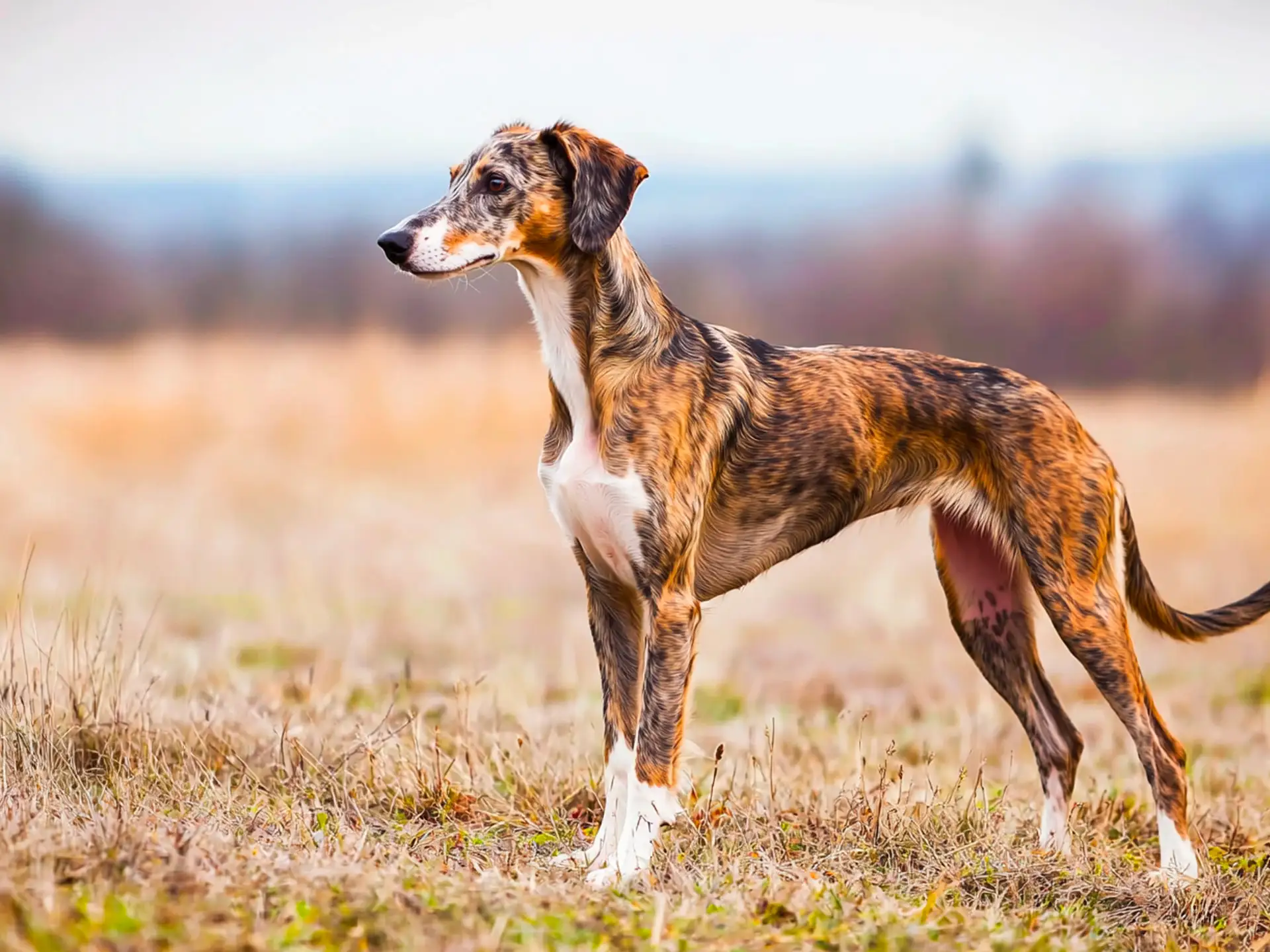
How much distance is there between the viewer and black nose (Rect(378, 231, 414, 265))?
421cm

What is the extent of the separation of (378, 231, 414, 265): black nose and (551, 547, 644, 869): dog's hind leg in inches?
49.4

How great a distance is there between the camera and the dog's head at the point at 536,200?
4.35 meters

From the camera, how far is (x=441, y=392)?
15.8 m

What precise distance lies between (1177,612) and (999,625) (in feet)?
2.45

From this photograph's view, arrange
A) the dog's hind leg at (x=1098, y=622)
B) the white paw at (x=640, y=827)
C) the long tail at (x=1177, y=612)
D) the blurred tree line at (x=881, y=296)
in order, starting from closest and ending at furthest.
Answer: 1. the white paw at (x=640, y=827)
2. the dog's hind leg at (x=1098, y=622)
3. the long tail at (x=1177, y=612)
4. the blurred tree line at (x=881, y=296)

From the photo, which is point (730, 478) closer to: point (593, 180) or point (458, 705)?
point (593, 180)

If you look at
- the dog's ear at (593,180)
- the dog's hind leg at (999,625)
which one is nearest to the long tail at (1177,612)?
the dog's hind leg at (999,625)

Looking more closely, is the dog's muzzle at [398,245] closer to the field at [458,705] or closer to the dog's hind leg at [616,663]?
the dog's hind leg at [616,663]

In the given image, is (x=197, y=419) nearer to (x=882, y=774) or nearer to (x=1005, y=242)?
(x=882, y=774)

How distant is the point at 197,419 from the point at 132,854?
12.9m

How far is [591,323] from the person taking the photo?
455cm

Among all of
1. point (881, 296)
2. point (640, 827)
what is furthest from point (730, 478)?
point (881, 296)

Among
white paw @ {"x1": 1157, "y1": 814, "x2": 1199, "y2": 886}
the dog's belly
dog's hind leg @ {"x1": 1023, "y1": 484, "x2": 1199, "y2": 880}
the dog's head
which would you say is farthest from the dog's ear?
white paw @ {"x1": 1157, "y1": 814, "x2": 1199, "y2": 886}

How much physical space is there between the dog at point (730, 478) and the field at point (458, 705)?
367 millimetres
